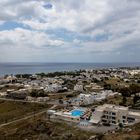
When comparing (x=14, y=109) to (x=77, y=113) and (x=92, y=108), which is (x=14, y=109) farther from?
(x=77, y=113)

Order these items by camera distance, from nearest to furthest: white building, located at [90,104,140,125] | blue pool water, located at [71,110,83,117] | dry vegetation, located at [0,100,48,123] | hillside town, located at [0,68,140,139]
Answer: hillside town, located at [0,68,140,139] → white building, located at [90,104,140,125] → blue pool water, located at [71,110,83,117] → dry vegetation, located at [0,100,48,123]

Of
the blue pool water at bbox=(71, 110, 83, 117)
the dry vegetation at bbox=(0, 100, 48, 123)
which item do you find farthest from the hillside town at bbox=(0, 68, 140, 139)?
the dry vegetation at bbox=(0, 100, 48, 123)

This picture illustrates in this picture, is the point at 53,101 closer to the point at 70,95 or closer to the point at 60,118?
the point at 70,95

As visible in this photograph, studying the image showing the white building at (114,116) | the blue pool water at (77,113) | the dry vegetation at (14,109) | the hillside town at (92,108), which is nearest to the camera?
the hillside town at (92,108)

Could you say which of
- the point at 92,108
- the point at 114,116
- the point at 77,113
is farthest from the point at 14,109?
the point at 114,116

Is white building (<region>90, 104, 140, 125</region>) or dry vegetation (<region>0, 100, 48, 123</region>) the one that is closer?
white building (<region>90, 104, 140, 125</region>)

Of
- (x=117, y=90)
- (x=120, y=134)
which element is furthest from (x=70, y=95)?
(x=120, y=134)

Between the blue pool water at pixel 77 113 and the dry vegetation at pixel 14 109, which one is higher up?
the blue pool water at pixel 77 113

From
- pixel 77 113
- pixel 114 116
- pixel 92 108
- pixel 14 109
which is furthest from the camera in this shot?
pixel 14 109

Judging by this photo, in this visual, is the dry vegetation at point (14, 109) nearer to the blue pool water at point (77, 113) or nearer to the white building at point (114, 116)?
the blue pool water at point (77, 113)

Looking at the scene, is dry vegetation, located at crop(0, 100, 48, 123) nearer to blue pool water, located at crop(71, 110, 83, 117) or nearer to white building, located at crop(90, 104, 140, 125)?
blue pool water, located at crop(71, 110, 83, 117)

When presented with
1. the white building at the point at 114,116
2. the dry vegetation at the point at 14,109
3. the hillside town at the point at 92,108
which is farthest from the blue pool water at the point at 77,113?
the dry vegetation at the point at 14,109
